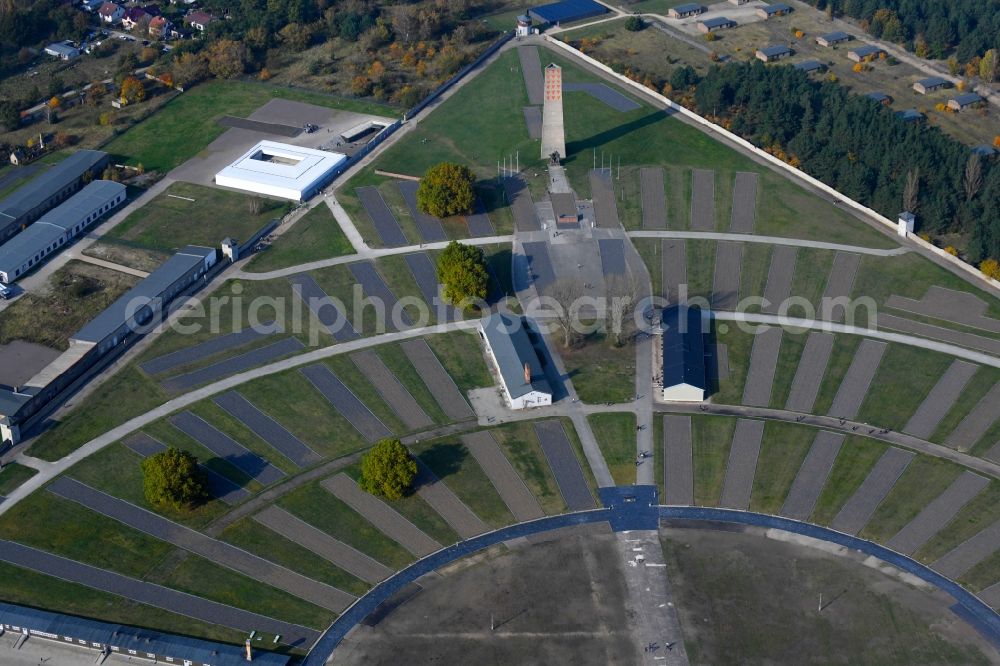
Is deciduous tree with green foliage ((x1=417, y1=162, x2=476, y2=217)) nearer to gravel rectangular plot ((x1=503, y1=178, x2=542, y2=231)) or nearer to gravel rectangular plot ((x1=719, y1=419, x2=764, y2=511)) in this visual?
gravel rectangular plot ((x1=503, y1=178, x2=542, y2=231))

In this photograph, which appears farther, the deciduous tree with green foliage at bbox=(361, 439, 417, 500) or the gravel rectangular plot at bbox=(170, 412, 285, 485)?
the gravel rectangular plot at bbox=(170, 412, 285, 485)

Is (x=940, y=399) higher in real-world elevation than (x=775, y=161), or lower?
lower

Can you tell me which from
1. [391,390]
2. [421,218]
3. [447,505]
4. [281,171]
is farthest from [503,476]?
[281,171]

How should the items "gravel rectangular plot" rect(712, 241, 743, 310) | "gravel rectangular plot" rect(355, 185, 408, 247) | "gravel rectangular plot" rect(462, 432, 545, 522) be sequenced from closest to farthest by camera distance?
"gravel rectangular plot" rect(462, 432, 545, 522) < "gravel rectangular plot" rect(712, 241, 743, 310) < "gravel rectangular plot" rect(355, 185, 408, 247)

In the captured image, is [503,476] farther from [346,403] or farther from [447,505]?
[346,403]

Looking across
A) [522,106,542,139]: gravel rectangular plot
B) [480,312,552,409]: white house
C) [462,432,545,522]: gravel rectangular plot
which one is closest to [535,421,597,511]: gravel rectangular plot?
[480,312,552,409]: white house

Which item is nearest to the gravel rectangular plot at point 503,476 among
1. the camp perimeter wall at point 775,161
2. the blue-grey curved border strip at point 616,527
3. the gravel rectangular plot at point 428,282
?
the blue-grey curved border strip at point 616,527
